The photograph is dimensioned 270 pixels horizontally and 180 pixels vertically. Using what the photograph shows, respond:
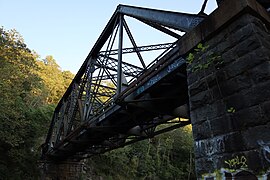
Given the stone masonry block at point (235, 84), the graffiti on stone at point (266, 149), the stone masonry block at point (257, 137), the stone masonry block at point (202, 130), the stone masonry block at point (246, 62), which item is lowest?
the graffiti on stone at point (266, 149)

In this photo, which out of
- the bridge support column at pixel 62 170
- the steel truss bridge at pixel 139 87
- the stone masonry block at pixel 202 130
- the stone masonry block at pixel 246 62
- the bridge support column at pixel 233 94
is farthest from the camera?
the bridge support column at pixel 62 170

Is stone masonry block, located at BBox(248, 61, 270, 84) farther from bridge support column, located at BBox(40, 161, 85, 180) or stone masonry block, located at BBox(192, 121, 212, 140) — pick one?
bridge support column, located at BBox(40, 161, 85, 180)

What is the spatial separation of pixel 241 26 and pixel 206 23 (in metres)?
0.77

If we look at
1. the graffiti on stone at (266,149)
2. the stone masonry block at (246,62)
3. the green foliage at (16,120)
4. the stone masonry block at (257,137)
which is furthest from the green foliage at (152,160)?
the graffiti on stone at (266,149)

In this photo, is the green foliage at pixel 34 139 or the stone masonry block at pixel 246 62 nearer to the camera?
the stone masonry block at pixel 246 62

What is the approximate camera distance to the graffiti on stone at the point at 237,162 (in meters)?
2.78

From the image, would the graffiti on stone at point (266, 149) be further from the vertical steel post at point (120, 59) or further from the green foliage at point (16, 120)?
the green foliage at point (16, 120)

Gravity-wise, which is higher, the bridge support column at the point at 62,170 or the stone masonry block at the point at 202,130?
the stone masonry block at the point at 202,130

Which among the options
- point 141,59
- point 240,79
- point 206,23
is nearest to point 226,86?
point 240,79

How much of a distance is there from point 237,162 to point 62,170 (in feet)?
62.6

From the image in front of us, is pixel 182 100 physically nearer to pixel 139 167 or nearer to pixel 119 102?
pixel 119 102

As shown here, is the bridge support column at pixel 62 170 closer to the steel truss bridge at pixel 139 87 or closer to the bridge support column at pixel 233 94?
the steel truss bridge at pixel 139 87

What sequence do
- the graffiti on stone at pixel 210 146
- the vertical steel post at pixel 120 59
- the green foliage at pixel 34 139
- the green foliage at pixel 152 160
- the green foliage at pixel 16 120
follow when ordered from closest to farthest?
the graffiti on stone at pixel 210 146 → the vertical steel post at pixel 120 59 → the green foliage at pixel 16 120 → the green foliage at pixel 34 139 → the green foliage at pixel 152 160

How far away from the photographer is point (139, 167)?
2861cm
